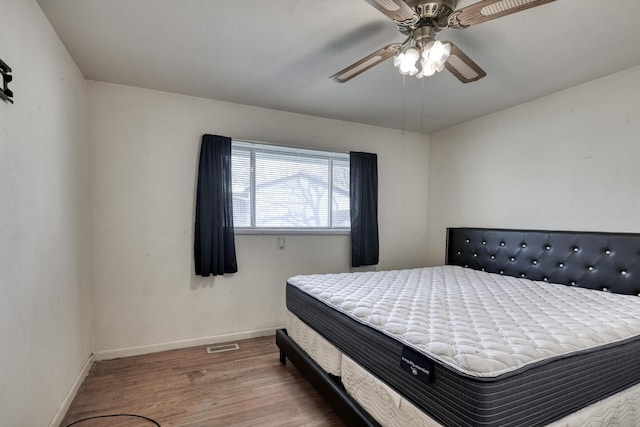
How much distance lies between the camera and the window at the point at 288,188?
336 cm

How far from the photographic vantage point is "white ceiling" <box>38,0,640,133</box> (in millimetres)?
1787

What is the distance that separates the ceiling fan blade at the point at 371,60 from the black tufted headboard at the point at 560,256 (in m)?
2.27

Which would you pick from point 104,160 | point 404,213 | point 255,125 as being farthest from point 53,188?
point 404,213

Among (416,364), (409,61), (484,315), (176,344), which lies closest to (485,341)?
(416,364)

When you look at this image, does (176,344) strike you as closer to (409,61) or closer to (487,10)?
(409,61)

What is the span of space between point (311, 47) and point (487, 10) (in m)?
1.15

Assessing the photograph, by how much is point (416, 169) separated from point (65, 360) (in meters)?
4.16

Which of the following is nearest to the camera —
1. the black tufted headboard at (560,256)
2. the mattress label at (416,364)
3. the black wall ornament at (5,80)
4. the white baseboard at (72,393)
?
the mattress label at (416,364)

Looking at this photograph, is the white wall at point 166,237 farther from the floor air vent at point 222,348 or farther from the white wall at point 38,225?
the white wall at point 38,225

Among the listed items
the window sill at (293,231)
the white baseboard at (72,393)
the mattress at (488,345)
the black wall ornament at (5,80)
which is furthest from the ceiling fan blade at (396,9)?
the white baseboard at (72,393)

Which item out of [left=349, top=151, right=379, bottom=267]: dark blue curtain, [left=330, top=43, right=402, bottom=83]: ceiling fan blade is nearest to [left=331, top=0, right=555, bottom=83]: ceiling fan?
[left=330, top=43, right=402, bottom=83]: ceiling fan blade

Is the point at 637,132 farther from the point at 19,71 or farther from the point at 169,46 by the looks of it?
the point at 19,71

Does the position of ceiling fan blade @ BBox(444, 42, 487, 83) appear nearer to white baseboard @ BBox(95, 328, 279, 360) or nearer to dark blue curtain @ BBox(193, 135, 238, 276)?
dark blue curtain @ BBox(193, 135, 238, 276)

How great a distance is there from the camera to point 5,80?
1363 mm
